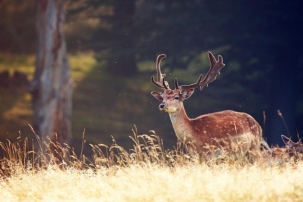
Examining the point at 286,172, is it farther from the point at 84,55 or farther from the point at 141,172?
the point at 84,55

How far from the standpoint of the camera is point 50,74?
9.61 meters

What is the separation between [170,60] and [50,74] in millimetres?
1880

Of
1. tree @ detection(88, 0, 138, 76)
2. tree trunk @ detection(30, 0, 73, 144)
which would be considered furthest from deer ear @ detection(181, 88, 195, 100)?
tree @ detection(88, 0, 138, 76)

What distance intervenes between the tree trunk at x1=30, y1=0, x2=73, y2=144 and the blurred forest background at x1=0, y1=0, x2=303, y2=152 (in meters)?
0.38

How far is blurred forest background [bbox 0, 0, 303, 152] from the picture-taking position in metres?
10.2

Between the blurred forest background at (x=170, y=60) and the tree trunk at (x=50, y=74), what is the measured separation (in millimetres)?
380

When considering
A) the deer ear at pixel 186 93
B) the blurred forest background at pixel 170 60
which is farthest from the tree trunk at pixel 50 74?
the deer ear at pixel 186 93

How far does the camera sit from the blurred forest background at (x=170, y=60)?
10188 mm

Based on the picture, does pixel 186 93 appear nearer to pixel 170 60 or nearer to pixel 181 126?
pixel 181 126

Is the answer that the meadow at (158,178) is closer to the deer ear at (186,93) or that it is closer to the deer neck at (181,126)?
the deer neck at (181,126)

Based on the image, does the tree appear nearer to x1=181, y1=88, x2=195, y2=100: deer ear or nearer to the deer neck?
x1=181, y1=88, x2=195, y2=100: deer ear

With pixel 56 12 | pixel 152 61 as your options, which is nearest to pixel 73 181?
pixel 56 12

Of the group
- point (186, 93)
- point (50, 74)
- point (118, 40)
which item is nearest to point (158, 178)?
point (186, 93)

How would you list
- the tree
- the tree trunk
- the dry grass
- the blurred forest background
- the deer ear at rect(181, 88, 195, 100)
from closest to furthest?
1. the dry grass
2. the deer ear at rect(181, 88, 195, 100)
3. the tree trunk
4. the blurred forest background
5. the tree
